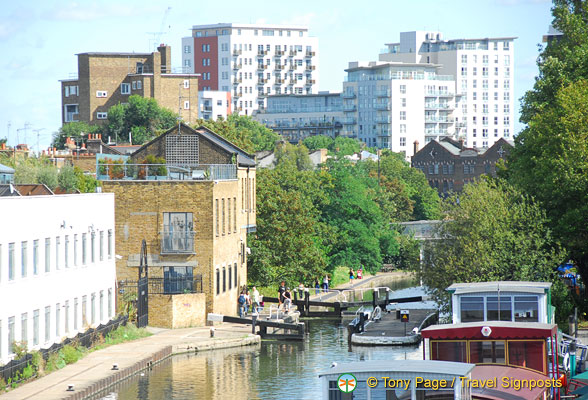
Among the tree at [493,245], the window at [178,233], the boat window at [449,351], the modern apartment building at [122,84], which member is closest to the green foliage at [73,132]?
the modern apartment building at [122,84]

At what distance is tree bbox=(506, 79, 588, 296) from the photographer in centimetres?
4803

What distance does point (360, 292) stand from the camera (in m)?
79.2

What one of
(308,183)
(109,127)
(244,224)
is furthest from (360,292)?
(109,127)

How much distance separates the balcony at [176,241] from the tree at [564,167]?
16.7 metres

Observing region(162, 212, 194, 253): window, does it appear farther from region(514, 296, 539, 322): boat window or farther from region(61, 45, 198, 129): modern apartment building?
region(61, 45, 198, 129): modern apartment building

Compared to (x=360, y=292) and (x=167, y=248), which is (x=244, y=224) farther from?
(x=360, y=292)

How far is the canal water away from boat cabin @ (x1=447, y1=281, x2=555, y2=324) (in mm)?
5821

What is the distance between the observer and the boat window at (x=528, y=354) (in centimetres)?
2734

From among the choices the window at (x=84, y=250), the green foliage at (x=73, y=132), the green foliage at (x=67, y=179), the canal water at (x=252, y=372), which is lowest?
the canal water at (x=252, y=372)

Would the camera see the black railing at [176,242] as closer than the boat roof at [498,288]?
No

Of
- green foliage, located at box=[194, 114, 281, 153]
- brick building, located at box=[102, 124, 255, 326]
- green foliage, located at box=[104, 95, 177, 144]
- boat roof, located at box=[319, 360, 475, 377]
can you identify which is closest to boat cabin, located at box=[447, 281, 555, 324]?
boat roof, located at box=[319, 360, 475, 377]

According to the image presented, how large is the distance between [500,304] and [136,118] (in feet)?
351

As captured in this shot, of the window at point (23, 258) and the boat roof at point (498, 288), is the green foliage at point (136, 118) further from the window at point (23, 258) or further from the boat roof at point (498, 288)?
the boat roof at point (498, 288)

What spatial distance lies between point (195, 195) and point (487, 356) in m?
27.4
